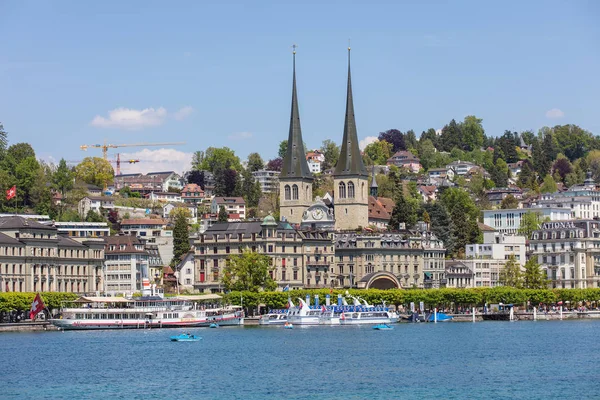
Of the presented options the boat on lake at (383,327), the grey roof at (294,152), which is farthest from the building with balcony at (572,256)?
the boat on lake at (383,327)

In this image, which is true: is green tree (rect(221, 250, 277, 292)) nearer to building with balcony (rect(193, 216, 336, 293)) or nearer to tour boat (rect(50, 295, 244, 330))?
building with balcony (rect(193, 216, 336, 293))

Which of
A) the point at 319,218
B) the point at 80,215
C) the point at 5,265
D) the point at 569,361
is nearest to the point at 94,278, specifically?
the point at 5,265

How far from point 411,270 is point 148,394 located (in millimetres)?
90182

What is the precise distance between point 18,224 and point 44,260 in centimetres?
438

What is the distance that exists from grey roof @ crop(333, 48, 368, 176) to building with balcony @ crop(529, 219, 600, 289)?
24.1m

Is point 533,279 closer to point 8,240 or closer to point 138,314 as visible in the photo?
point 138,314

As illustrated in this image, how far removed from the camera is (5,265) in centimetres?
13450

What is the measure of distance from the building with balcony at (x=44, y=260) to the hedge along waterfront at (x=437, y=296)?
1856 centimetres

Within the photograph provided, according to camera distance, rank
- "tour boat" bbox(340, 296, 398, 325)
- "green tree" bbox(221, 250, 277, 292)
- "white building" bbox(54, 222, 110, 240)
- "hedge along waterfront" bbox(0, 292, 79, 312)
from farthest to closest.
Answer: "white building" bbox(54, 222, 110, 240)
"green tree" bbox(221, 250, 277, 292)
"tour boat" bbox(340, 296, 398, 325)
"hedge along waterfront" bbox(0, 292, 79, 312)

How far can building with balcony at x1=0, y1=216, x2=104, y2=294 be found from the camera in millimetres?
135625

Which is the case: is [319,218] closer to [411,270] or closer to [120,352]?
[411,270]

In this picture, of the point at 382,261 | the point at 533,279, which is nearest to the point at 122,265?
the point at 382,261

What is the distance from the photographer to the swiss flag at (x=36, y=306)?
12200 centimetres

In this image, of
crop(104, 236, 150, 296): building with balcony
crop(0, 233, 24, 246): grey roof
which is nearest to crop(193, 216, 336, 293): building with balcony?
crop(104, 236, 150, 296): building with balcony
